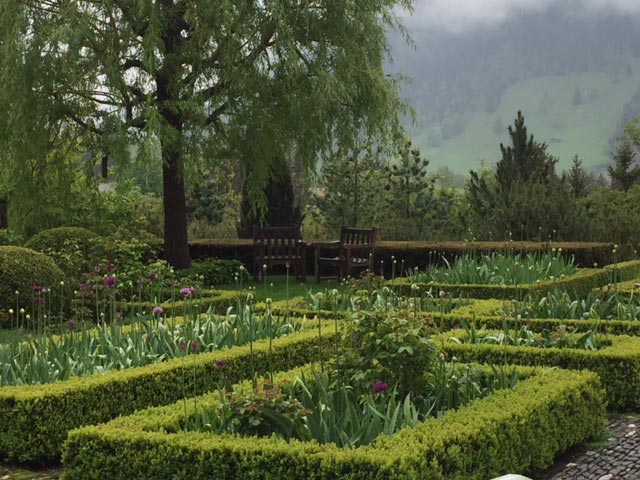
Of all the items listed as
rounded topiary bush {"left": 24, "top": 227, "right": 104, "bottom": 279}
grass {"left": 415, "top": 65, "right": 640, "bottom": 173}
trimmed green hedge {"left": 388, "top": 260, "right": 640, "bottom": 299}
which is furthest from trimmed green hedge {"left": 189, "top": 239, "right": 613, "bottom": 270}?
grass {"left": 415, "top": 65, "right": 640, "bottom": 173}

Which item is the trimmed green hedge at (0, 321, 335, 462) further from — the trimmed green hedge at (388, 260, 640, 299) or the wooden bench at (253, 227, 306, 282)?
the wooden bench at (253, 227, 306, 282)

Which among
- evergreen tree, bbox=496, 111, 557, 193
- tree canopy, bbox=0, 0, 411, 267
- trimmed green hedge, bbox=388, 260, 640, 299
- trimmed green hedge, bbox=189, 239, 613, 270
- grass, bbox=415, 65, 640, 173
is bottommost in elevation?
trimmed green hedge, bbox=388, 260, 640, 299

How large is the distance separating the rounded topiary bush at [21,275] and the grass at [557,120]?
147560 mm

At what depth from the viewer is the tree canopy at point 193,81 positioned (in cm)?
1398

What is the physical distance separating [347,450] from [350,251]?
34.4 ft

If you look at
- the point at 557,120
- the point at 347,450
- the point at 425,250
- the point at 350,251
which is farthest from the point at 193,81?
the point at 557,120

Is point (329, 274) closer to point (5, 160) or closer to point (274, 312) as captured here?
point (5, 160)

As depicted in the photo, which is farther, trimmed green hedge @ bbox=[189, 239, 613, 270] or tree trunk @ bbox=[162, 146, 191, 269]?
tree trunk @ bbox=[162, 146, 191, 269]

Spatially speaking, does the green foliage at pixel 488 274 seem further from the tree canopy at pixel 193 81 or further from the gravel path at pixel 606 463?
the tree canopy at pixel 193 81

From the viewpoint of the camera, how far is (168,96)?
15344mm

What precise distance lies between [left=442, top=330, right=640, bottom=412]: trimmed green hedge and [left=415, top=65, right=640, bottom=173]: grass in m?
150

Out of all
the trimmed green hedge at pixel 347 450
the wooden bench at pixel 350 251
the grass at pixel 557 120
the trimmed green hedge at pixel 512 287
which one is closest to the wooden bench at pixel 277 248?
the wooden bench at pixel 350 251

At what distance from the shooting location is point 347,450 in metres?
3.62

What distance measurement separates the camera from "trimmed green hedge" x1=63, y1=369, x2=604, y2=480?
360 cm
